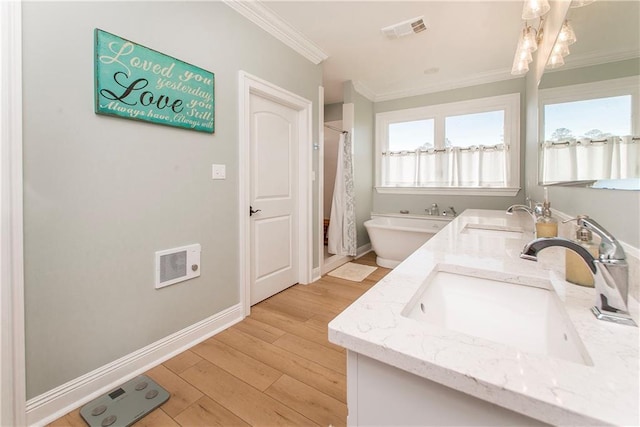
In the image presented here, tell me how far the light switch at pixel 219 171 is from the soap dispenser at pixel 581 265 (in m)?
1.93

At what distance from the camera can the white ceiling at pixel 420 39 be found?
226 cm

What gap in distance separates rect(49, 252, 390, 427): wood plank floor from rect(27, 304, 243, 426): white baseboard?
0.05 metres

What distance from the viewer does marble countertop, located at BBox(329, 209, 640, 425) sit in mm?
374

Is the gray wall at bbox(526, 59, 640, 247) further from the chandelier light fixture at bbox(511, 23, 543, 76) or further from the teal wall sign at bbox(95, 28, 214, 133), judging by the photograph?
the teal wall sign at bbox(95, 28, 214, 133)

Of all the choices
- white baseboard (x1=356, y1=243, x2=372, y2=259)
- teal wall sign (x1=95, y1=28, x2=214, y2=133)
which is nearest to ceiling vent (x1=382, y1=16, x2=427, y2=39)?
teal wall sign (x1=95, y1=28, x2=214, y2=133)

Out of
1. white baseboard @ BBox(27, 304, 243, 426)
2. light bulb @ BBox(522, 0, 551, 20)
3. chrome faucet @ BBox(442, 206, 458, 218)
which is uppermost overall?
light bulb @ BBox(522, 0, 551, 20)

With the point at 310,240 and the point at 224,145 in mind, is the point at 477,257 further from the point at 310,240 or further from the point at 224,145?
the point at 310,240

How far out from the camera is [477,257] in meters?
1.07

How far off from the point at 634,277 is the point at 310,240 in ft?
8.17

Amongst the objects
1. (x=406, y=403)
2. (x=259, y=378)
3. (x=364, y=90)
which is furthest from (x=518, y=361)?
(x=364, y=90)

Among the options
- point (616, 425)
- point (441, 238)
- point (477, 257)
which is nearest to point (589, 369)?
point (616, 425)

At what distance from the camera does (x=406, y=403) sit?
1.65 ft

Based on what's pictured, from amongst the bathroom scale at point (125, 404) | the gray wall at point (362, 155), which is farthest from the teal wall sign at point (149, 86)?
the gray wall at point (362, 155)

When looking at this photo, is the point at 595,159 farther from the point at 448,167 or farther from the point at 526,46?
the point at 448,167
